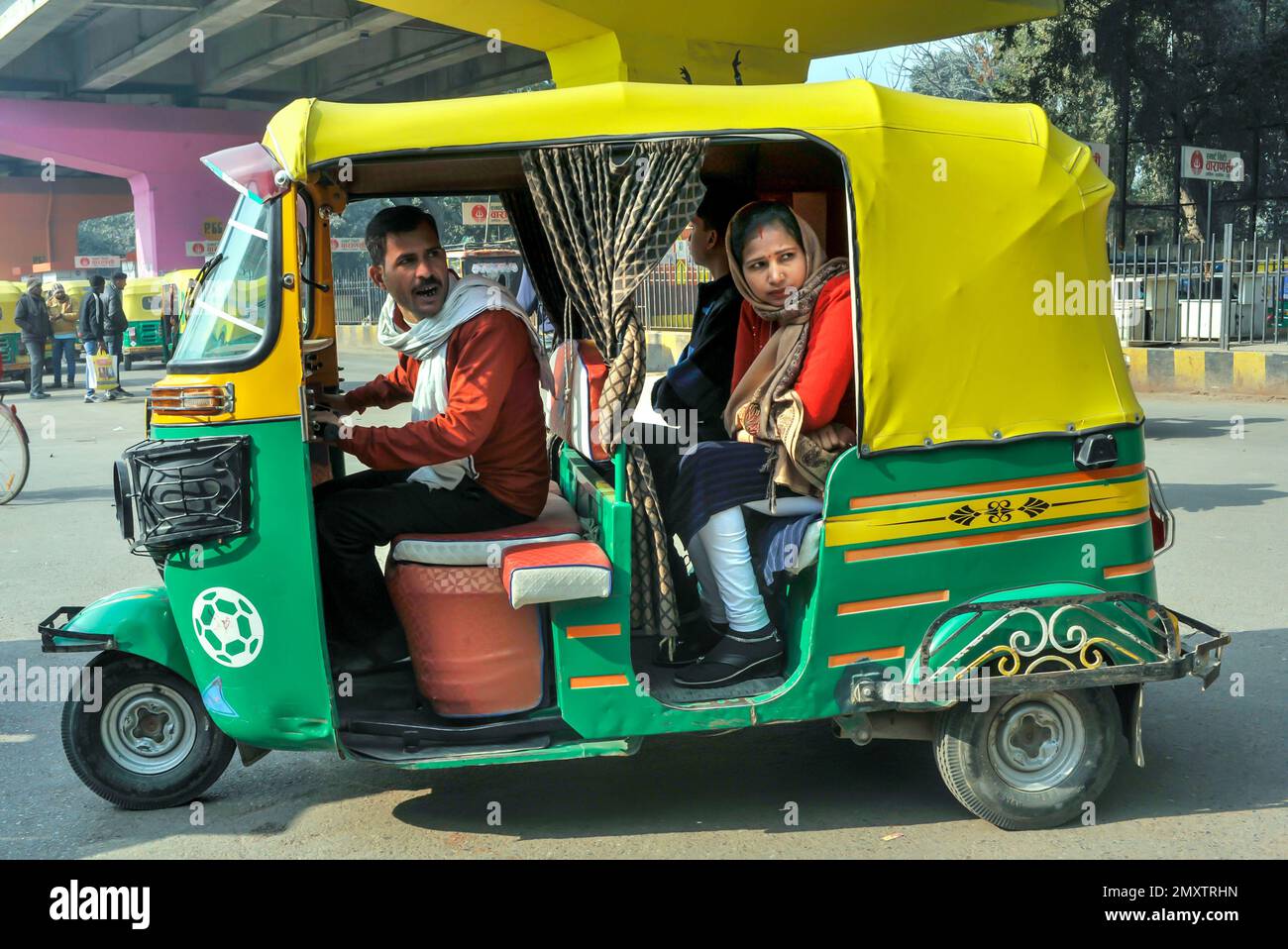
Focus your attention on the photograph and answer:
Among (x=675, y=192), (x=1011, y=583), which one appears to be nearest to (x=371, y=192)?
(x=675, y=192)

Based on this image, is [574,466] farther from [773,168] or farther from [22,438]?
[22,438]

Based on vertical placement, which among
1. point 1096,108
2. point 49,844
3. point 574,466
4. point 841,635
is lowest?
point 49,844

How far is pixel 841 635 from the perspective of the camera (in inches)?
163

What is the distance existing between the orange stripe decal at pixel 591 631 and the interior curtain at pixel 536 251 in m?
1.97

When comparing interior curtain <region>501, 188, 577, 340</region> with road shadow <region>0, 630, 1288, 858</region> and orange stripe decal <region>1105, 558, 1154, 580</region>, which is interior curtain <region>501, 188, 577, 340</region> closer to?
road shadow <region>0, 630, 1288, 858</region>

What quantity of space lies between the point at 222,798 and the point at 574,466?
1733 mm

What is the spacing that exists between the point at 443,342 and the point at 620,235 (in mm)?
778

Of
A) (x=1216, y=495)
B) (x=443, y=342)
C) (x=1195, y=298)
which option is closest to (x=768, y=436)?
(x=443, y=342)

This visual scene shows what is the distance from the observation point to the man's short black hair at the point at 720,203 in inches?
213

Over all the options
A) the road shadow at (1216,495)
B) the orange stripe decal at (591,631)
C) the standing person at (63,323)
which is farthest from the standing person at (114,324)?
the orange stripe decal at (591,631)

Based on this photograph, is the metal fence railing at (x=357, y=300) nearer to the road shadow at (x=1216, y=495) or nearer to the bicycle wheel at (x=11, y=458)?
the bicycle wheel at (x=11, y=458)

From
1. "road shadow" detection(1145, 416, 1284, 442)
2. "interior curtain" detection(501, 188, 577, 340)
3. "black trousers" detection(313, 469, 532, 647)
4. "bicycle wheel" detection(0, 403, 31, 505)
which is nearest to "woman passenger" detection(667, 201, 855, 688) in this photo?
"black trousers" detection(313, 469, 532, 647)

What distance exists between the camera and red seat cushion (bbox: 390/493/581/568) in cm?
423

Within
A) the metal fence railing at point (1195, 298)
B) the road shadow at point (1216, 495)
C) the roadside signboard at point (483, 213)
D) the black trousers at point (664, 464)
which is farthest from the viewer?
the metal fence railing at point (1195, 298)
